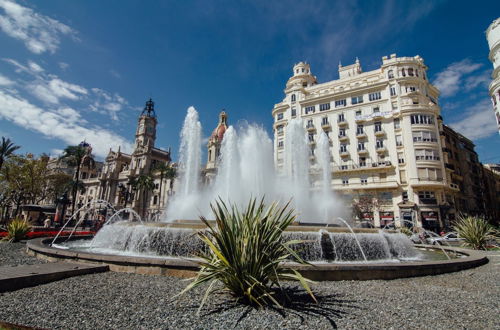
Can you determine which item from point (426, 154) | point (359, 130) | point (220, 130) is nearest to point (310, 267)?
point (426, 154)

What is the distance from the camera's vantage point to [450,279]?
24.6ft

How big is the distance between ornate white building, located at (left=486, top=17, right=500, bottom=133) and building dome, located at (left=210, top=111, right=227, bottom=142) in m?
51.8

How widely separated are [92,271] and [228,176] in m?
24.9

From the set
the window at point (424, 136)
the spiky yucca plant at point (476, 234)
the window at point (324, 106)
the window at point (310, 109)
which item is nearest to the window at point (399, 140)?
the window at point (424, 136)

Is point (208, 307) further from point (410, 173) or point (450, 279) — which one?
point (410, 173)

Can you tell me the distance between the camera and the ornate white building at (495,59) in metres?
35.3

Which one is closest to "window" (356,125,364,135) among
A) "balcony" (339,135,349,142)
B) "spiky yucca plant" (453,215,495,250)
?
"balcony" (339,135,349,142)

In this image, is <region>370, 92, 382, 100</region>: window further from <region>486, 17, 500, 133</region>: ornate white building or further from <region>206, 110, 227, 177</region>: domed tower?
<region>206, 110, 227, 177</region>: domed tower

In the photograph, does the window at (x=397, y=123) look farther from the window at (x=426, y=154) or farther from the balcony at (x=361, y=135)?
the window at (x=426, y=154)

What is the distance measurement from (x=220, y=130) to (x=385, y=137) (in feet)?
136

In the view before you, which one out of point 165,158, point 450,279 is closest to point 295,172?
point 450,279

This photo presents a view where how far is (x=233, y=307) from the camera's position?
471cm

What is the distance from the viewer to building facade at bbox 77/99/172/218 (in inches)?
2771

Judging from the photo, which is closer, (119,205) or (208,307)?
(208,307)
